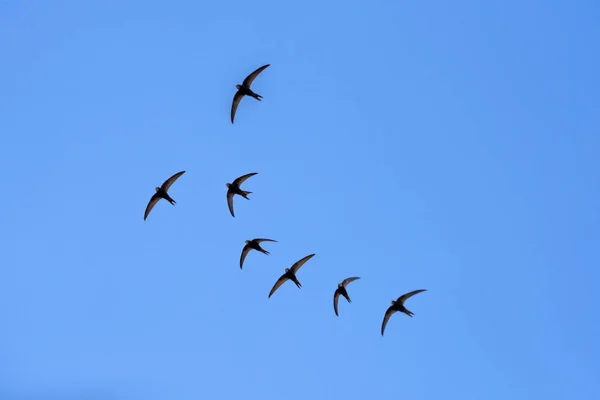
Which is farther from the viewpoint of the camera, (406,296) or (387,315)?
(387,315)

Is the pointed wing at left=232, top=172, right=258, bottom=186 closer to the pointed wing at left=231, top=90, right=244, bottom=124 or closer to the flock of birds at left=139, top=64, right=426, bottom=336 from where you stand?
the flock of birds at left=139, top=64, right=426, bottom=336

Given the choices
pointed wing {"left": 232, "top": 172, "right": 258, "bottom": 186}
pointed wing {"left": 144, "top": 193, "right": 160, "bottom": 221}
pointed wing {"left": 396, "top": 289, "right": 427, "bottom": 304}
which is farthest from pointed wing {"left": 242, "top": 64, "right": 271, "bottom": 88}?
pointed wing {"left": 396, "top": 289, "right": 427, "bottom": 304}

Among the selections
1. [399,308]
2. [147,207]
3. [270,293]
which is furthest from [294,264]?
[147,207]

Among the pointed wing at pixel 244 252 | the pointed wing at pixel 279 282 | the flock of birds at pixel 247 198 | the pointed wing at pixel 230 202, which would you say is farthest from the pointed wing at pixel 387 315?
the pointed wing at pixel 230 202

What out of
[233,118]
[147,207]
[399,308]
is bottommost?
[399,308]

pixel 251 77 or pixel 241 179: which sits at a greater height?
pixel 251 77

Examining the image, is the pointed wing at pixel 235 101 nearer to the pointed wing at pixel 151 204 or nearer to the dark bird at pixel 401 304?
the pointed wing at pixel 151 204

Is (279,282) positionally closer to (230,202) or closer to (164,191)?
(230,202)

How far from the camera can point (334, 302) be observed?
37.4m

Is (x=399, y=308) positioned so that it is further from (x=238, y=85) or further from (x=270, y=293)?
(x=238, y=85)

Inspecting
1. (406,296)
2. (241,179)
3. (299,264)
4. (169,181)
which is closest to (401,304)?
(406,296)

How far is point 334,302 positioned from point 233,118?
1062 centimetres

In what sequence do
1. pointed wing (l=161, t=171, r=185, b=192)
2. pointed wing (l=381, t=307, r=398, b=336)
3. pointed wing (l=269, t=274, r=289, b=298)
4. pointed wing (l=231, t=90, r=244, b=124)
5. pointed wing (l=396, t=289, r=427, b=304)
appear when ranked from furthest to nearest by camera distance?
pointed wing (l=269, t=274, r=289, b=298)
pointed wing (l=381, t=307, r=398, b=336)
pointed wing (l=231, t=90, r=244, b=124)
pointed wing (l=396, t=289, r=427, b=304)
pointed wing (l=161, t=171, r=185, b=192)

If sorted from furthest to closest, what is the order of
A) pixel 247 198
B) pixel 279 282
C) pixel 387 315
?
pixel 279 282, pixel 387 315, pixel 247 198
